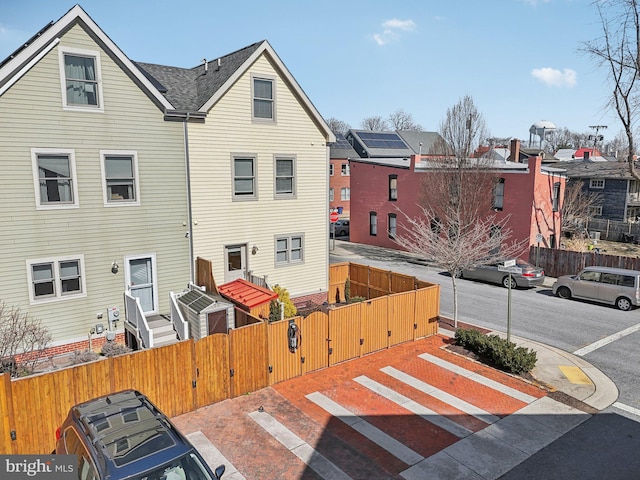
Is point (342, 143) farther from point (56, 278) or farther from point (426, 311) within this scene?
point (56, 278)

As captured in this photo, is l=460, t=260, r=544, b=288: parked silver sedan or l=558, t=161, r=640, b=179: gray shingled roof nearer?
l=460, t=260, r=544, b=288: parked silver sedan

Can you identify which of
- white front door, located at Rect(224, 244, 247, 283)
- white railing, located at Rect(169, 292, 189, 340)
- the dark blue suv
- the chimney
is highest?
the chimney

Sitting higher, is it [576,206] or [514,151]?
[514,151]

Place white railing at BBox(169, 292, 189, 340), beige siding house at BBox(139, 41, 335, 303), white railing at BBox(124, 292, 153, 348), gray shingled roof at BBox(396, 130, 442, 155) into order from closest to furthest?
white railing at BBox(124, 292, 153, 348)
white railing at BBox(169, 292, 189, 340)
beige siding house at BBox(139, 41, 335, 303)
gray shingled roof at BBox(396, 130, 442, 155)

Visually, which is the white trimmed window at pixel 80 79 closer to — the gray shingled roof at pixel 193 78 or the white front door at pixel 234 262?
the gray shingled roof at pixel 193 78

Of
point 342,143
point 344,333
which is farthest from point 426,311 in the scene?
point 342,143

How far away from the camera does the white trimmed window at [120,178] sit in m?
15.1

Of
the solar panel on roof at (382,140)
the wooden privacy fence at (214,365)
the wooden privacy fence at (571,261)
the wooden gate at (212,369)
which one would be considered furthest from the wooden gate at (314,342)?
the solar panel on roof at (382,140)

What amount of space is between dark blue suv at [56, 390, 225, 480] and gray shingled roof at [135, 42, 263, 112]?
38.7 feet

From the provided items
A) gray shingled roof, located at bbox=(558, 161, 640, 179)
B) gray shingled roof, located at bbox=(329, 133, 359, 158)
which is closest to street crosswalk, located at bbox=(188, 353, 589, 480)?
gray shingled roof, located at bbox=(558, 161, 640, 179)

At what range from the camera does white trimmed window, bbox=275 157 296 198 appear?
19188 millimetres

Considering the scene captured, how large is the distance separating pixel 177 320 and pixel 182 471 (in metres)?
9.06

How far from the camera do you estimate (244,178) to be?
18266mm

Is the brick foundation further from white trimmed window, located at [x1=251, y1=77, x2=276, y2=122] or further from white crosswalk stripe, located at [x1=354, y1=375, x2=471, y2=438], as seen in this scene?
white trimmed window, located at [x1=251, y1=77, x2=276, y2=122]
